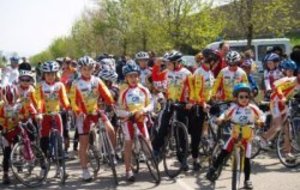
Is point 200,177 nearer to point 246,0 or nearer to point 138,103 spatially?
point 138,103

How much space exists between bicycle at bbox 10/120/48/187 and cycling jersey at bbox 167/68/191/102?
250cm

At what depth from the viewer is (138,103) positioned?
8930mm

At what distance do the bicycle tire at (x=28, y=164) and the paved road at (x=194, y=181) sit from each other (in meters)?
0.15

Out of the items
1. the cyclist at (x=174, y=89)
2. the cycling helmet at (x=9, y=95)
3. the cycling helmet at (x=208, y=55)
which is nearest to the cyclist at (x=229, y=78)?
the cycling helmet at (x=208, y=55)

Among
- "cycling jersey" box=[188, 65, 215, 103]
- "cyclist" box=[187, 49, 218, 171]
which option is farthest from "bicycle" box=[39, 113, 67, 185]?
"cycling jersey" box=[188, 65, 215, 103]

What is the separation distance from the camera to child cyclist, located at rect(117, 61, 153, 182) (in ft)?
29.0

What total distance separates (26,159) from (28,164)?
0.10 m

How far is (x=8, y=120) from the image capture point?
912cm

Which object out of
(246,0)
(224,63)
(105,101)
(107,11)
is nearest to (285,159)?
(224,63)

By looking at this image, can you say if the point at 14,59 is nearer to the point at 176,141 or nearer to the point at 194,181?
the point at 176,141

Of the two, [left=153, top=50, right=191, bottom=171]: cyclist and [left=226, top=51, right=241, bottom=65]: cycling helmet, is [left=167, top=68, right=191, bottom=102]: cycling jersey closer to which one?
[left=153, top=50, right=191, bottom=171]: cyclist

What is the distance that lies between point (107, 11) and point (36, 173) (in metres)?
37.7

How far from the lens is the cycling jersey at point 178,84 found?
374 inches

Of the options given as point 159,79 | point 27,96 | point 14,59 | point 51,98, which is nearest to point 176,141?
point 51,98
